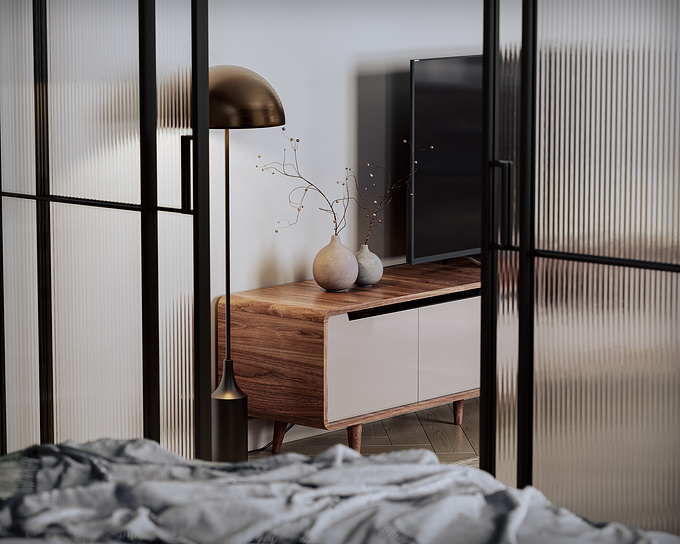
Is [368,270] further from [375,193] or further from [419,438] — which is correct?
[419,438]

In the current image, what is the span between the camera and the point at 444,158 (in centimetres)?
484

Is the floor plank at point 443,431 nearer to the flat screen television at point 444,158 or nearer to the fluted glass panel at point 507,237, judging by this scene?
the flat screen television at point 444,158

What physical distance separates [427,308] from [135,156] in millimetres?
1706

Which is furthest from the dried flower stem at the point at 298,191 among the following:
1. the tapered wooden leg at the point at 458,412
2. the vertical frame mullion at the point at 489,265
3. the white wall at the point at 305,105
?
the vertical frame mullion at the point at 489,265

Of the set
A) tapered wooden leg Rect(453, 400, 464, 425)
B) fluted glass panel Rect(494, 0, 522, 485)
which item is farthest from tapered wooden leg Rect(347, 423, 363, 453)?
fluted glass panel Rect(494, 0, 522, 485)

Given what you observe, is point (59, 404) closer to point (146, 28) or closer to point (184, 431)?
point (184, 431)

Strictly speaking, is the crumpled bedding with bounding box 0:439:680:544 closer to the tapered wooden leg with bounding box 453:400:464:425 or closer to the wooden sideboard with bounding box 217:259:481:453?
the wooden sideboard with bounding box 217:259:481:453

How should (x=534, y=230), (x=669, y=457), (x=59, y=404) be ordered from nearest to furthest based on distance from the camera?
(x=669, y=457)
(x=534, y=230)
(x=59, y=404)

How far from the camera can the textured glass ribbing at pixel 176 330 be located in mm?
3070

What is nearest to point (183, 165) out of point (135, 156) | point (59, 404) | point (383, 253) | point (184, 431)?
point (135, 156)

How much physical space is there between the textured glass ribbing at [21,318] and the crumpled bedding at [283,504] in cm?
153

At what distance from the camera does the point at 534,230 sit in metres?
2.47

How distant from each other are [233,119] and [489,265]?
145 cm

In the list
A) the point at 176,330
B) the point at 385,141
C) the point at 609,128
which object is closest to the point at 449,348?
the point at 385,141
